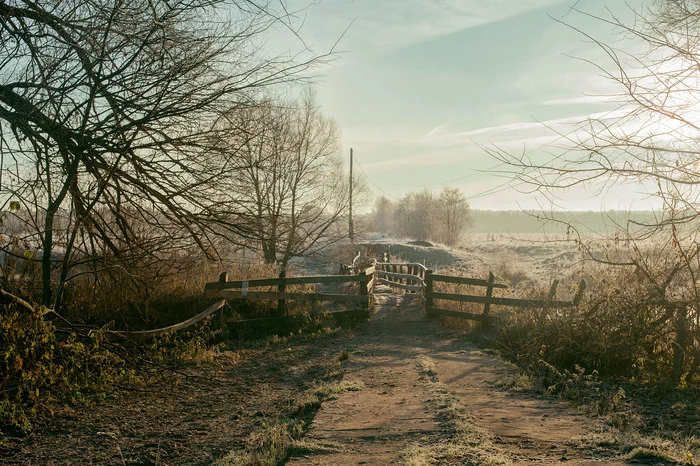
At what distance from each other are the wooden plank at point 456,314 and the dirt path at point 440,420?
3.16m

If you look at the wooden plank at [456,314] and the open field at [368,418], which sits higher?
the wooden plank at [456,314]

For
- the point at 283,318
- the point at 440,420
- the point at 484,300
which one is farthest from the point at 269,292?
the point at 440,420

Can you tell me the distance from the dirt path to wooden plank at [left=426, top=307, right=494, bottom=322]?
3.16 meters

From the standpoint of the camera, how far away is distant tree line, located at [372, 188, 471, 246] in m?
71.6

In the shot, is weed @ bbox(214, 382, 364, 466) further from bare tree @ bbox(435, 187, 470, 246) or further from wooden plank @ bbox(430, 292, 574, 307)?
bare tree @ bbox(435, 187, 470, 246)

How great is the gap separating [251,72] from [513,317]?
7460mm

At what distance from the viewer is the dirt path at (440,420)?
4.64 meters

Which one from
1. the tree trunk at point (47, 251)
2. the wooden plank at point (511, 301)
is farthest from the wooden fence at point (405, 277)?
the tree trunk at point (47, 251)

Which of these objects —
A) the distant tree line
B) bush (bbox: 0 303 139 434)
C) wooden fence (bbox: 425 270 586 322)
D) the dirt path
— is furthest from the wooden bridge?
the distant tree line

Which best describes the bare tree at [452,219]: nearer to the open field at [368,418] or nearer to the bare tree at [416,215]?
the bare tree at [416,215]

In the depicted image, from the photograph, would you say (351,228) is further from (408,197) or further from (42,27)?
(408,197)

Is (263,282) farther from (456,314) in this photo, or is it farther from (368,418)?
(368,418)

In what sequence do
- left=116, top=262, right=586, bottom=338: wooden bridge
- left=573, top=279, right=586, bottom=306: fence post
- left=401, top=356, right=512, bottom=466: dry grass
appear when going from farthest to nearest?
left=116, top=262, right=586, bottom=338: wooden bridge
left=573, top=279, right=586, bottom=306: fence post
left=401, top=356, right=512, bottom=466: dry grass

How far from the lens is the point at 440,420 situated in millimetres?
5676
